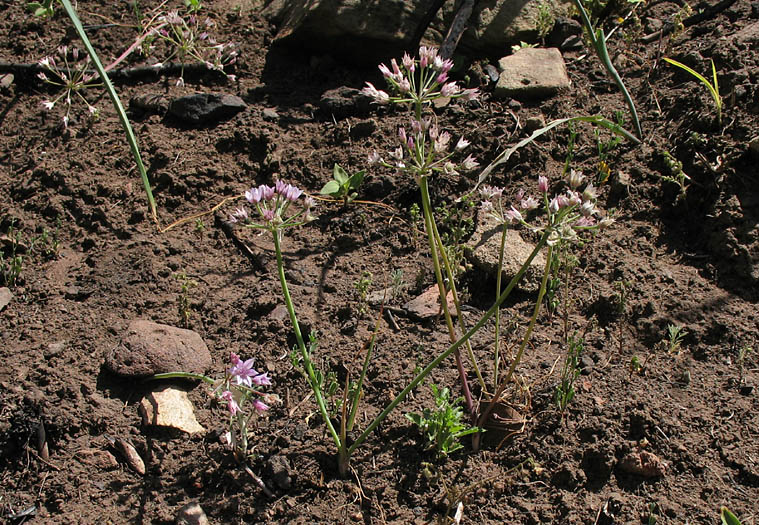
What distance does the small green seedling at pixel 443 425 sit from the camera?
9.17 feet

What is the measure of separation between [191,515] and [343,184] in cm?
210

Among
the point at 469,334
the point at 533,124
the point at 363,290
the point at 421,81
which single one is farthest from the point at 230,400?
the point at 533,124

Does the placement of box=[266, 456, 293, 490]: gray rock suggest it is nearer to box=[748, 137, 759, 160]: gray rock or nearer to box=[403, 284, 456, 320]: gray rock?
box=[403, 284, 456, 320]: gray rock

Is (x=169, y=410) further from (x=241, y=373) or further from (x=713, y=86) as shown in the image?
(x=713, y=86)

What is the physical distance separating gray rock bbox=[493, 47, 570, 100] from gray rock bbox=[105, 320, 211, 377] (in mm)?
2769

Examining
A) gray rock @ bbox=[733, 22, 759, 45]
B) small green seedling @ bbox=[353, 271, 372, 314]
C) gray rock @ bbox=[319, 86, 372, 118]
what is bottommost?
small green seedling @ bbox=[353, 271, 372, 314]

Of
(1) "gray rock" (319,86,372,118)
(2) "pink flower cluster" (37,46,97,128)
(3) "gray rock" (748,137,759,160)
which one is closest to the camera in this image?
(3) "gray rock" (748,137,759,160)

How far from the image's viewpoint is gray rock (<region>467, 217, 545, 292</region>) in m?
3.60

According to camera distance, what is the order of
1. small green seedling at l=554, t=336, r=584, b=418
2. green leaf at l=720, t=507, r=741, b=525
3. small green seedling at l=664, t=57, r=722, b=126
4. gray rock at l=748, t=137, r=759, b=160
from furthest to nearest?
small green seedling at l=664, t=57, r=722, b=126 → gray rock at l=748, t=137, r=759, b=160 → small green seedling at l=554, t=336, r=584, b=418 → green leaf at l=720, t=507, r=741, b=525

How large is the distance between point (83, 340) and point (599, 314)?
8.71 ft

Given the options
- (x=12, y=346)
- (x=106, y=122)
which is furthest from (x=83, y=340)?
(x=106, y=122)

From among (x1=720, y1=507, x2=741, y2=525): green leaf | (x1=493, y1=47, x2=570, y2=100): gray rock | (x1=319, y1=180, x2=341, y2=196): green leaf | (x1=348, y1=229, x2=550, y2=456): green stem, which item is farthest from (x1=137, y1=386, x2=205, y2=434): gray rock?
(x1=493, y1=47, x2=570, y2=100): gray rock

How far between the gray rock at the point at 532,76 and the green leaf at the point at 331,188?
1.45 meters

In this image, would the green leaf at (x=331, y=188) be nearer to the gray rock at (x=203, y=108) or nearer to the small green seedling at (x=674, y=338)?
the gray rock at (x=203, y=108)
